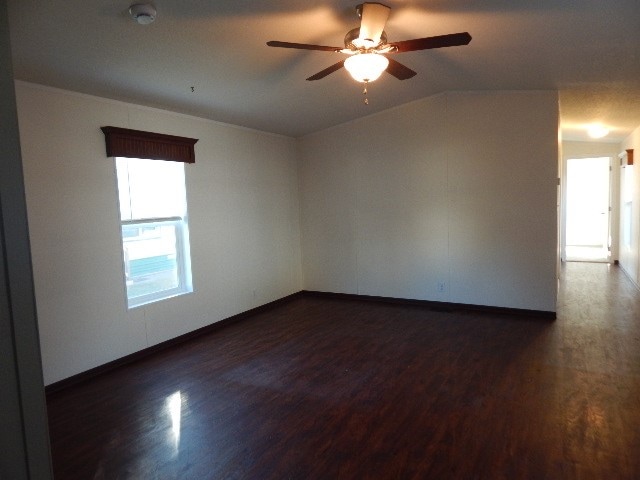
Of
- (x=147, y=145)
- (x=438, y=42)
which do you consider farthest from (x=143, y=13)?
(x=147, y=145)

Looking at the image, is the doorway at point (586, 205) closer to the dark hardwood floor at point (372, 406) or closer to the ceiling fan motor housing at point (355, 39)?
the dark hardwood floor at point (372, 406)

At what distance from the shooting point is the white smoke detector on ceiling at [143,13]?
2236 mm

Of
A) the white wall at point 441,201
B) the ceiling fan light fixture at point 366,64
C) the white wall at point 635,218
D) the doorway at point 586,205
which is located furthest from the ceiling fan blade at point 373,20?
the doorway at point 586,205

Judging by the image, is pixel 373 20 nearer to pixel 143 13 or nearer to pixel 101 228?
pixel 143 13

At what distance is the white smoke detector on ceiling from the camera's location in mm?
2236

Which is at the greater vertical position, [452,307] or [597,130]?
[597,130]

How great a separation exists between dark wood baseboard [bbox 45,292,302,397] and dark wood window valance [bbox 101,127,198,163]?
6.12 feet

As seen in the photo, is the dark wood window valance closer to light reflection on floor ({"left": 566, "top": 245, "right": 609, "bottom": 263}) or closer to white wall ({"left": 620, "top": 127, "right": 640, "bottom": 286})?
white wall ({"left": 620, "top": 127, "right": 640, "bottom": 286})

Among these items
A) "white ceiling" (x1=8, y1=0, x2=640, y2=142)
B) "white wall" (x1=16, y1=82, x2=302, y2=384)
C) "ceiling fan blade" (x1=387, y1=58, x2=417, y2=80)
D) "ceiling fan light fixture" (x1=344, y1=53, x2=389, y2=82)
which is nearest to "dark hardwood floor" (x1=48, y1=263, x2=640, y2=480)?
"white wall" (x1=16, y1=82, x2=302, y2=384)

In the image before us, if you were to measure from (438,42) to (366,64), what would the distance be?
435 mm

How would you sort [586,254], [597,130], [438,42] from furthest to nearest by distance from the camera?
[586,254]
[597,130]
[438,42]

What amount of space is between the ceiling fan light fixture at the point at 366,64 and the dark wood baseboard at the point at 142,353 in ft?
10.5

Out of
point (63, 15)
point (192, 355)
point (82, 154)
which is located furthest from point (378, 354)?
point (63, 15)

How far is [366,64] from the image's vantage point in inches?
101
